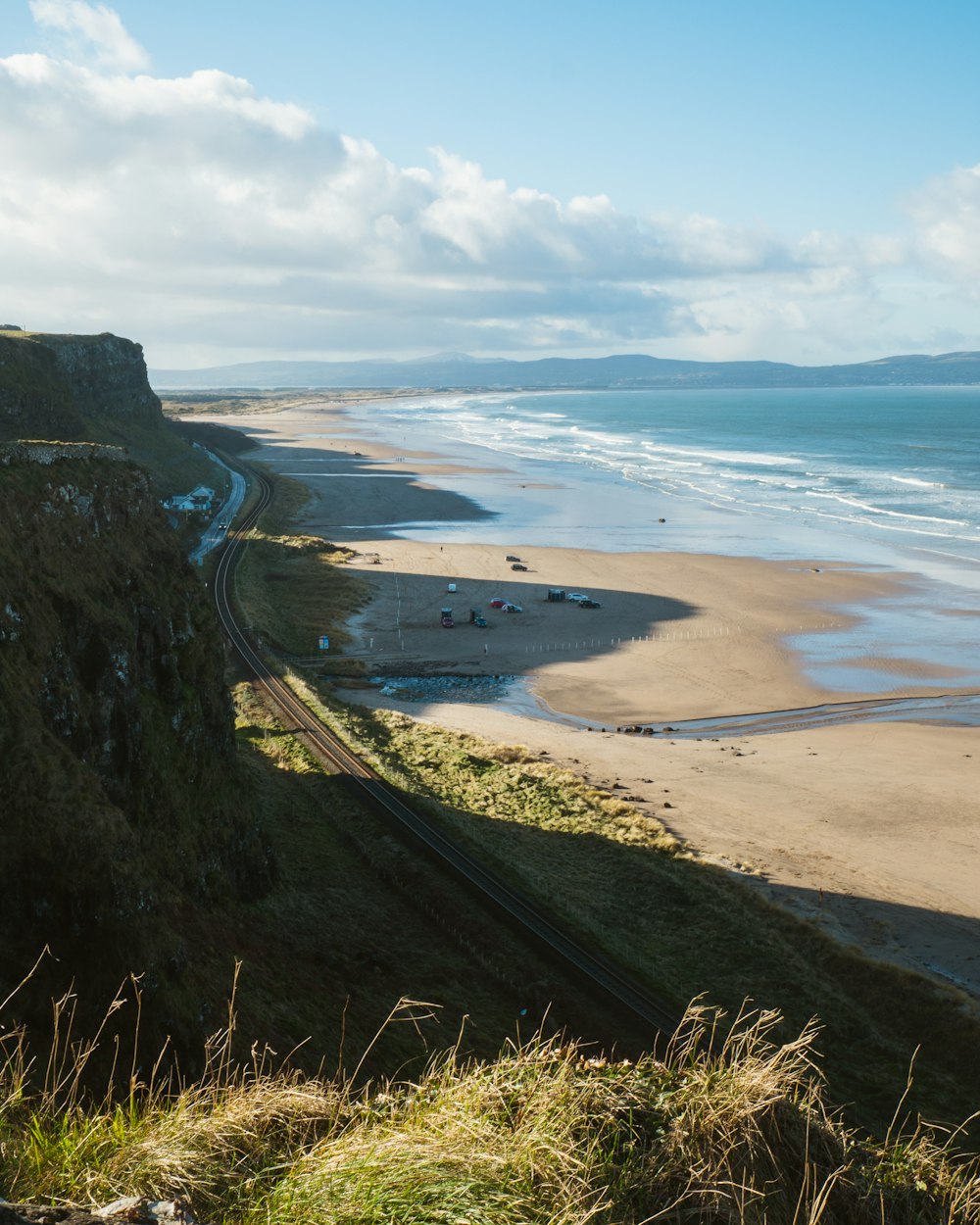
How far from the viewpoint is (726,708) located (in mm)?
50094

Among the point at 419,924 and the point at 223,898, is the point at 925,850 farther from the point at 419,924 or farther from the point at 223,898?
the point at 223,898

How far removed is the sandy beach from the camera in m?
31.7

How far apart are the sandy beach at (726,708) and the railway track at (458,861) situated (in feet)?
21.4

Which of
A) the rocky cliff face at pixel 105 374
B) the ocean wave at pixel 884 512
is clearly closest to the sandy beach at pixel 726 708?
the ocean wave at pixel 884 512

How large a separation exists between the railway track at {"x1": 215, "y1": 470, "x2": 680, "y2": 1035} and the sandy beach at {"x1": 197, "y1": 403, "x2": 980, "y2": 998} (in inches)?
256

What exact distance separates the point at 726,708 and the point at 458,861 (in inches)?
934

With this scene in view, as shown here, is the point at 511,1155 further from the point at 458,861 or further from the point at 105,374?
the point at 105,374

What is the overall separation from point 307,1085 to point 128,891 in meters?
11.4

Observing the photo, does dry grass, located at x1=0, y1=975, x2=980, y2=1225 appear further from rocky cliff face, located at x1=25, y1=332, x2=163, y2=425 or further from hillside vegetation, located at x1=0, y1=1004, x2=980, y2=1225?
rocky cliff face, located at x1=25, y1=332, x2=163, y2=425

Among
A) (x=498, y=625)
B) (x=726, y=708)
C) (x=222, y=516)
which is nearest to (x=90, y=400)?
(x=222, y=516)

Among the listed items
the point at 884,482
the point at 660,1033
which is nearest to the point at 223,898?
the point at 660,1033

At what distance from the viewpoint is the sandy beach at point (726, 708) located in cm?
3166

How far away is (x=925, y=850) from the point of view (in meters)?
33.8

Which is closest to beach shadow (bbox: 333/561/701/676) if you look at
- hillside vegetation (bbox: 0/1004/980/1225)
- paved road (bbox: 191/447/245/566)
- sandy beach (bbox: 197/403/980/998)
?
sandy beach (bbox: 197/403/980/998)
